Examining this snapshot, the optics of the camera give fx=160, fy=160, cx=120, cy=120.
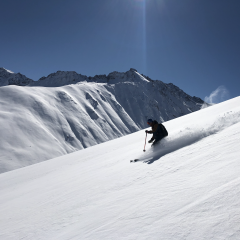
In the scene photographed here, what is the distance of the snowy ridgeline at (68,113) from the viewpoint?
52.4 meters

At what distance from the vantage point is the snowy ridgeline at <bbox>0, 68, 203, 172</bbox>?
2064 inches

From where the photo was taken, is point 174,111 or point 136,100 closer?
point 136,100

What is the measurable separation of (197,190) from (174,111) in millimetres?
176794

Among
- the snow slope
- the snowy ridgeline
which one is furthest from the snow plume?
the snowy ridgeline

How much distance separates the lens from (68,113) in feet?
295

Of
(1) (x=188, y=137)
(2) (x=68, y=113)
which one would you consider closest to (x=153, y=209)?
(1) (x=188, y=137)

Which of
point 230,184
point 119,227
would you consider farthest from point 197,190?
point 119,227

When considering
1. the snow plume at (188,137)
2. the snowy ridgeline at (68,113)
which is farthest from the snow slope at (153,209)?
the snowy ridgeline at (68,113)

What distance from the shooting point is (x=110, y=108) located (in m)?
123

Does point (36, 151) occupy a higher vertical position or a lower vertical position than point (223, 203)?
higher

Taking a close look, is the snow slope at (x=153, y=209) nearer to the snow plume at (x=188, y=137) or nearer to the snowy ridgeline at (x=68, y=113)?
the snow plume at (x=188, y=137)

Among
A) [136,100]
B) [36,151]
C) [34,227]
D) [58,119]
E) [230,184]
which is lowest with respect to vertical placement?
[34,227]

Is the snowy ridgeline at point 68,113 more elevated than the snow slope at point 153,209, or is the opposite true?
the snowy ridgeline at point 68,113

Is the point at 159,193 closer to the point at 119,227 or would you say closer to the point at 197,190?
the point at 197,190
